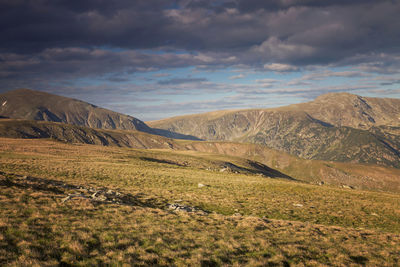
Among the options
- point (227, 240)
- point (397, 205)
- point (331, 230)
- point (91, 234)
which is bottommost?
point (397, 205)

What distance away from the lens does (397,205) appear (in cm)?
3600

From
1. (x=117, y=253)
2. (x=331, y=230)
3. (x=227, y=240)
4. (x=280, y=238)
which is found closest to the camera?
(x=117, y=253)

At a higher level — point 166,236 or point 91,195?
point 166,236

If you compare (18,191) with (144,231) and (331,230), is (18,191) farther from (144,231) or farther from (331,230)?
(331,230)

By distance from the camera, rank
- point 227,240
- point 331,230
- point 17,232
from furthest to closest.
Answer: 1. point 331,230
2. point 227,240
3. point 17,232

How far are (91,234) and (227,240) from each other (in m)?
9.07

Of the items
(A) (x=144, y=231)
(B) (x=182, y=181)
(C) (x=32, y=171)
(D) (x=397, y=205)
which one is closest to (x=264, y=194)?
(B) (x=182, y=181)

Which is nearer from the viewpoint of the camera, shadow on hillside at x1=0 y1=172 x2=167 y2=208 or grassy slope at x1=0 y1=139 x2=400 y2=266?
grassy slope at x1=0 y1=139 x2=400 y2=266

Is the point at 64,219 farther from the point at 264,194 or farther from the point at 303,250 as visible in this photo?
the point at 264,194

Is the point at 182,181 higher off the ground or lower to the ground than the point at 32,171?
lower

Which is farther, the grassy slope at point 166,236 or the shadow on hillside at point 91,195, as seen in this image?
the shadow on hillside at point 91,195

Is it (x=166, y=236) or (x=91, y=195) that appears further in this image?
(x=91, y=195)

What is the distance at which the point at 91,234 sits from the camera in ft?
45.6

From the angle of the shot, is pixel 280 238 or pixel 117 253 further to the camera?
pixel 280 238
